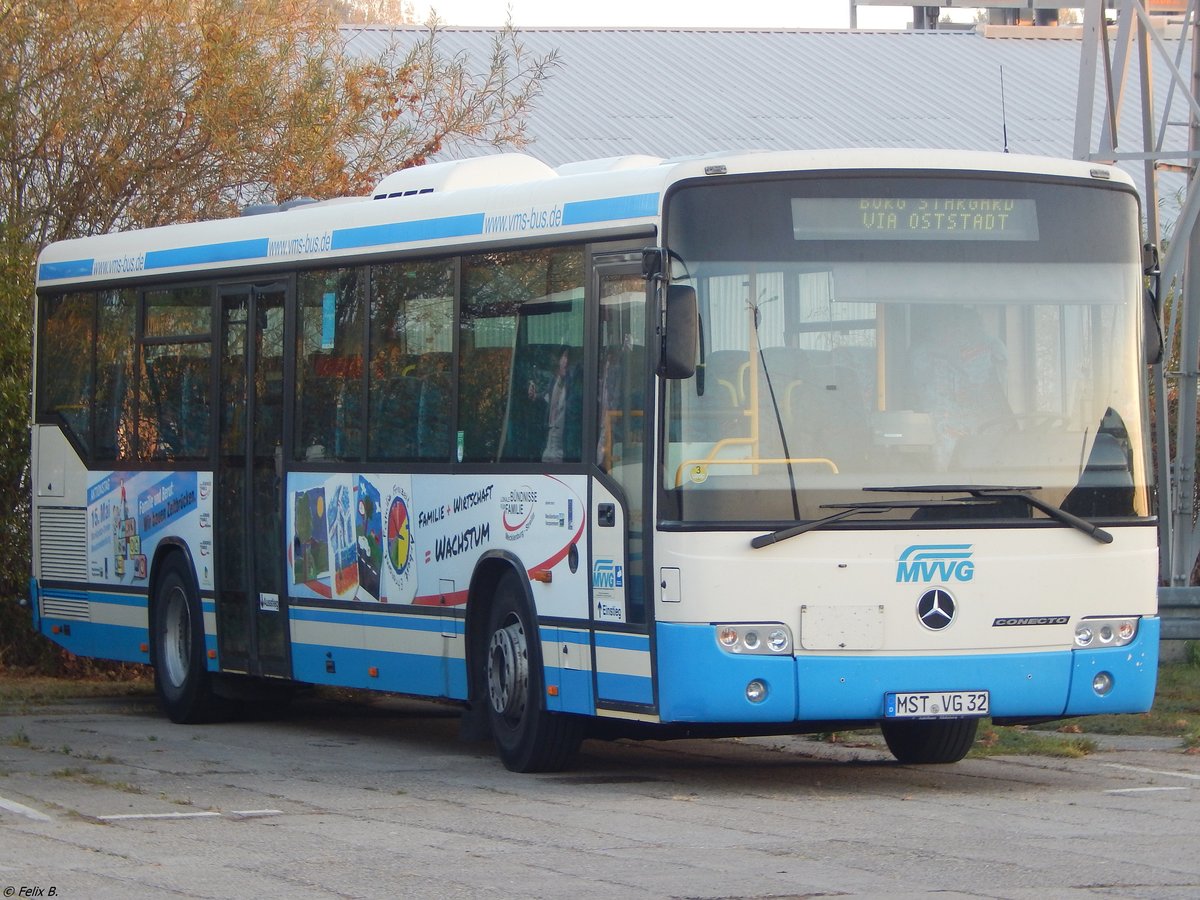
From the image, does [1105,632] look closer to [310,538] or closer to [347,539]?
[347,539]

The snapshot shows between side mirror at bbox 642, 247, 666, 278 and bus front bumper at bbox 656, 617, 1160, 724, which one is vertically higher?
side mirror at bbox 642, 247, 666, 278

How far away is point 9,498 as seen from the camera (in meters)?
18.6

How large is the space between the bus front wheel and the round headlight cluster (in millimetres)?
6587

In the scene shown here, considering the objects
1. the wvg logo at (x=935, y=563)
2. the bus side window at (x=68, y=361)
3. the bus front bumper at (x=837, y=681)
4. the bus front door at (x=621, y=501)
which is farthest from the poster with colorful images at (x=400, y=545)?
the bus side window at (x=68, y=361)

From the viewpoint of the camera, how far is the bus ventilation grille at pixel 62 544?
54.2 ft

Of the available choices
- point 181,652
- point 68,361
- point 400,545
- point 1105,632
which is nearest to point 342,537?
point 400,545

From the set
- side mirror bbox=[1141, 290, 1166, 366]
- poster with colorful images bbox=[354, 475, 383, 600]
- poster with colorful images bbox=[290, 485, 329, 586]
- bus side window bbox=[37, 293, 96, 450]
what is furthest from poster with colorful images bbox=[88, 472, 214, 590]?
side mirror bbox=[1141, 290, 1166, 366]

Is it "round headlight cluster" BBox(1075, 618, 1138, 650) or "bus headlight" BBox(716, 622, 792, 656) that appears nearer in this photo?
"bus headlight" BBox(716, 622, 792, 656)

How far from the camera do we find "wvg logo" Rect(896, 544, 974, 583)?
10555 mm

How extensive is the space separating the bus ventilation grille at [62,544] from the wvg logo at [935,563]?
791 centimetres

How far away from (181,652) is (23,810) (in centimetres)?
554

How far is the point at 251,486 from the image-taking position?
47.6ft

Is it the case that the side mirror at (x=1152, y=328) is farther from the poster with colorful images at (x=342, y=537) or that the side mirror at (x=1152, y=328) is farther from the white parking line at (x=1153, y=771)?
the poster with colorful images at (x=342, y=537)

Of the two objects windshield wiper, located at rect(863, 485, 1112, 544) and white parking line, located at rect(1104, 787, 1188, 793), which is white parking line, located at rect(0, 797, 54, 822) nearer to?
windshield wiper, located at rect(863, 485, 1112, 544)
